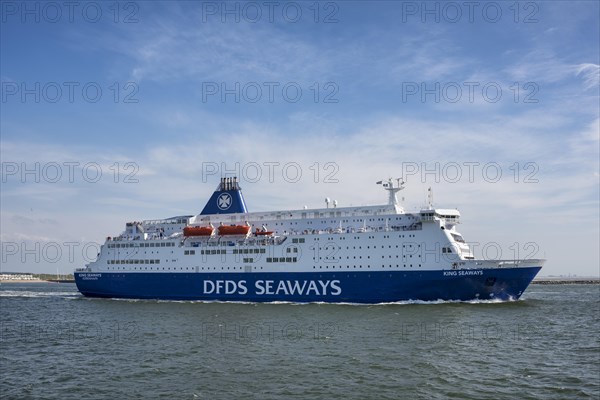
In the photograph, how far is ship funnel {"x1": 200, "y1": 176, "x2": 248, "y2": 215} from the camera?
38000 millimetres

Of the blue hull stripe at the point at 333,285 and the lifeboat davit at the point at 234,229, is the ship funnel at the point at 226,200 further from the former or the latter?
the blue hull stripe at the point at 333,285

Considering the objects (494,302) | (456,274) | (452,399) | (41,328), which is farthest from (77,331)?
(494,302)

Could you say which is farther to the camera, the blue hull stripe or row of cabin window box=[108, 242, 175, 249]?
row of cabin window box=[108, 242, 175, 249]

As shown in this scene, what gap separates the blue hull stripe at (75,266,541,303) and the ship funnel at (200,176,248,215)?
19.5 ft

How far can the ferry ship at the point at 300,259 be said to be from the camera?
29109 mm

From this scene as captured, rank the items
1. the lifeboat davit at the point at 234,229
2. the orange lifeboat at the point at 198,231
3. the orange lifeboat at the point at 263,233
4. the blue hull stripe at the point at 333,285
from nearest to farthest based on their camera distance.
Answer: the blue hull stripe at the point at 333,285 < the orange lifeboat at the point at 263,233 < the lifeboat davit at the point at 234,229 < the orange lifeboat at the point at 198,231

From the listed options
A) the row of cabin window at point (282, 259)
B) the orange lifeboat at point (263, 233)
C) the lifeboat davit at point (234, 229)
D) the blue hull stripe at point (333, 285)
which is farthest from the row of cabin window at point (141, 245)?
the row of cabin window at point (282, 259)

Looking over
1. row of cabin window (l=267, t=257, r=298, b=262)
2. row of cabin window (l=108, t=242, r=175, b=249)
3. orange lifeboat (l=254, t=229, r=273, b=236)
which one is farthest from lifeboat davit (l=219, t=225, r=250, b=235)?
row of cabin window (l=108, t=242, r=175, b=249)

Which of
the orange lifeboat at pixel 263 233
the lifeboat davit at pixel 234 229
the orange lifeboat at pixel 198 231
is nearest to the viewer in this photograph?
the orange lifeboat at pixel 263 233

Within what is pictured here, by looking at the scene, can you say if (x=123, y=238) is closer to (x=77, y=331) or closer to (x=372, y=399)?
(x=77, y=331)

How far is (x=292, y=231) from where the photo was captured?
3434 centimetres

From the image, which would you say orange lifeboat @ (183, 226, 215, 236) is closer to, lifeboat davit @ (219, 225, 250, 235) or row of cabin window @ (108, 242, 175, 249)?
lifeboat davit @ (219, 225, 250, 235)

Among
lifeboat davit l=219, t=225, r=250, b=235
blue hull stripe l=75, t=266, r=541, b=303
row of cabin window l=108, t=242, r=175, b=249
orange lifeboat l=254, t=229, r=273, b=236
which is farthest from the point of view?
row of cabin window l=108, t=242, r=175, b=249

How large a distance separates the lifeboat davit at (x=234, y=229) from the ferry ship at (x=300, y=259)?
0.07 metres
